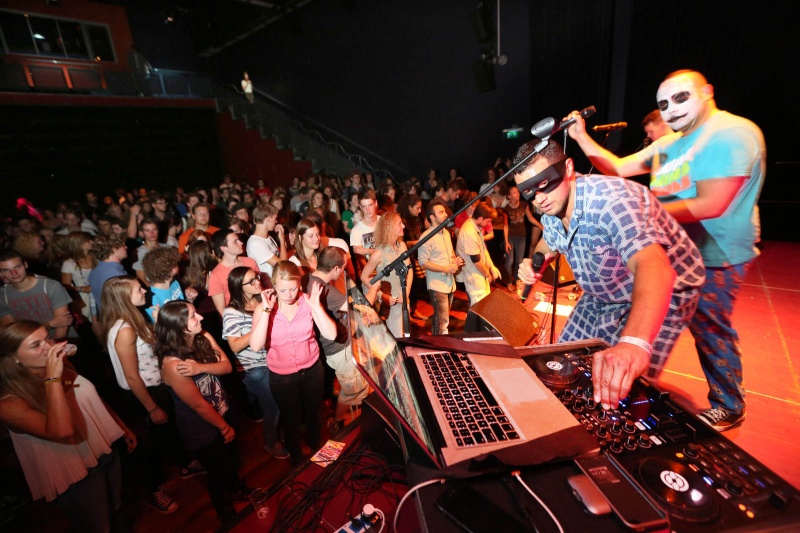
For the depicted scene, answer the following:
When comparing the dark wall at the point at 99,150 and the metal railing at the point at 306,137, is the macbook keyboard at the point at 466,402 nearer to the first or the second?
the metal railing at the point at 306,137

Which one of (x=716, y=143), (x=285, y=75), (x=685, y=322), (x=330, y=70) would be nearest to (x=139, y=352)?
(x=685, y=322)

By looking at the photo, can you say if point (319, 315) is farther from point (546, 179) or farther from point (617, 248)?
point (617, 248)

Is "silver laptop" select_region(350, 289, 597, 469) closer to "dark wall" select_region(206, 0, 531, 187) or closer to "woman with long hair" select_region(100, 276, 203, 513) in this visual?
"woman with long hair" select_region(100, 276, 203, 513)

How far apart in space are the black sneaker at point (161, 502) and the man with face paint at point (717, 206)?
10.6ft

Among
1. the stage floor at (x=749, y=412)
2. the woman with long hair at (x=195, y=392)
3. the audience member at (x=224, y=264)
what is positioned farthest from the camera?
the audience member at (x=224, y=264)

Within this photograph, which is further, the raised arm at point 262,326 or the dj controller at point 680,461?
the raised arm at point 262,326

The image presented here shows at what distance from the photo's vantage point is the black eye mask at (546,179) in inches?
56.6

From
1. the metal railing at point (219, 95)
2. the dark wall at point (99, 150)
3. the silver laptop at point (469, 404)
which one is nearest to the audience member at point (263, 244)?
the silver laptop at point (469, 404)

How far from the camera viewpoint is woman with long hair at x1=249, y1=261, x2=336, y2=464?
7.79 ft

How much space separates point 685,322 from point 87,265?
16.4 ft

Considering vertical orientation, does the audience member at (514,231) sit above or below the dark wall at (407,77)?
below

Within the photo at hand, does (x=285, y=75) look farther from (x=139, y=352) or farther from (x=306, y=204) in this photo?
(x=139, y=352)

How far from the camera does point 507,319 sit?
2344 millimetres

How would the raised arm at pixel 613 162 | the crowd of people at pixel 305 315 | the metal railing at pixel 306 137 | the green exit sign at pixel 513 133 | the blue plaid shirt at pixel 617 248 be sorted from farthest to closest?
the metal railing at pixel 306 137
the green exit sign at pixel 513 133
the raised arm at pixel 613 162
the crowd of people at pixel 305 315
the blue plaid shirt at pixel 617 248
